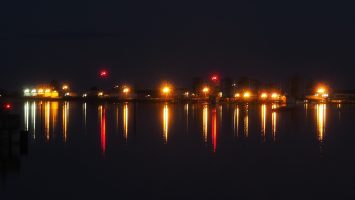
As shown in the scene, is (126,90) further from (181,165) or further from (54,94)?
(181,165)

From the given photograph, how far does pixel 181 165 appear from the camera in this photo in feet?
60.4

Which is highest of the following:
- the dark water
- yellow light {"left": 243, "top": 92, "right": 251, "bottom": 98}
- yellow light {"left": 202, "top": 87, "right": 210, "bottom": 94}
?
yellow light {"left": 202, "top": 87, "right": 210, "bottom": 94}

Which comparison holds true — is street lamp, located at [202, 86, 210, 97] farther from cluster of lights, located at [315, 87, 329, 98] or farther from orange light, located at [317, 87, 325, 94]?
orange light, located at [317, 87, 325, 94]

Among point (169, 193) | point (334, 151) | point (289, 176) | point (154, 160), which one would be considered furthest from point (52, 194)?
point (334, 151)

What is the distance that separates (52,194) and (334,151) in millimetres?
13058

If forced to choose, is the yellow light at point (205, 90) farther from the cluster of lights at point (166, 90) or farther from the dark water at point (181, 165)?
the dark water at point (181, 165)

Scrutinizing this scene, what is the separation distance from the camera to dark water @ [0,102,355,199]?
1445cm

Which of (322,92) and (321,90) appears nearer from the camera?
(322,92)

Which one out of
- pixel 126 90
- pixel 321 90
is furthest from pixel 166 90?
pixel 321 90

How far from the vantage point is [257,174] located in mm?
17062

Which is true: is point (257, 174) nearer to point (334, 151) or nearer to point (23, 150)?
point (334, 151)

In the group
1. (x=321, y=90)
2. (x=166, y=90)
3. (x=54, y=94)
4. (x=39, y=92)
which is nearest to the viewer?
(x=166, y=90)

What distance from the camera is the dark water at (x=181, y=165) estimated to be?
47.4ft

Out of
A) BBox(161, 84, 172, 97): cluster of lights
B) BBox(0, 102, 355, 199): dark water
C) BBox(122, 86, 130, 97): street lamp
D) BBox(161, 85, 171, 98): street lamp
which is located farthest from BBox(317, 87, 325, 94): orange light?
BBox(0, 102, 355, 199): dark water
